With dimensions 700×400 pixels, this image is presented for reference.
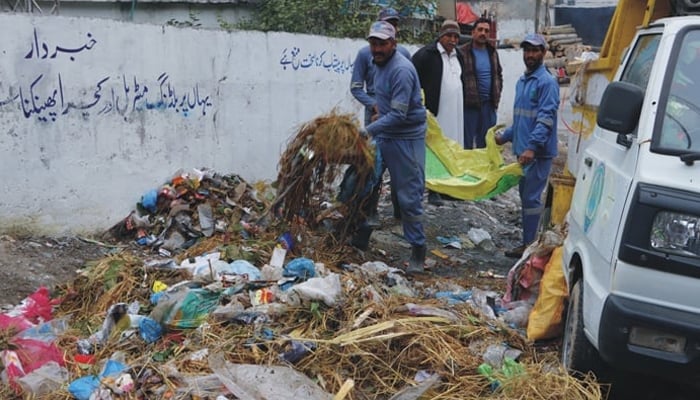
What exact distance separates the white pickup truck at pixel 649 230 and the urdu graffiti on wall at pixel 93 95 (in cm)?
459

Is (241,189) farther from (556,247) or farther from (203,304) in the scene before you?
(556,247)

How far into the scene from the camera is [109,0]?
11.5 metres

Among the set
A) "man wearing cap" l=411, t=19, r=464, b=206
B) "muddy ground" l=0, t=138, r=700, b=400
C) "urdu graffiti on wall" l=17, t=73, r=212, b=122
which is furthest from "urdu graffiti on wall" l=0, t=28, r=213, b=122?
"man wearing cap" l=411, t=19, r=464, b=206

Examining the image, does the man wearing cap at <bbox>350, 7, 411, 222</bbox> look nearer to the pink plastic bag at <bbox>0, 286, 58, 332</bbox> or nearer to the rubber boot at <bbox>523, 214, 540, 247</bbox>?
the rubber boot at <bbox>523, 214, 540, 247</bbox>

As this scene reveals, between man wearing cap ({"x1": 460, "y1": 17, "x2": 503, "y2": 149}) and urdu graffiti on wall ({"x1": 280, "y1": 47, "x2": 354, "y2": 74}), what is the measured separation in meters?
1.54

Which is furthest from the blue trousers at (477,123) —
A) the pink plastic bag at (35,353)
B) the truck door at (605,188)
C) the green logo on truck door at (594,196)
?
the pink plastic bag at (35,353)

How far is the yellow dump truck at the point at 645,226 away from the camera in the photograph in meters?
3.06

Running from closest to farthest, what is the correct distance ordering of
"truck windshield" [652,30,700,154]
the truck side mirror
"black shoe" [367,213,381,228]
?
1. "truck windshield" [652,30,700,154]
2. the truck side mirror
3. "black shoe" [367,213,381,228]

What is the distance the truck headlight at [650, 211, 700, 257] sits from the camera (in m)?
3.04

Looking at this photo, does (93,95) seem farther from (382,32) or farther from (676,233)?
(676,233)

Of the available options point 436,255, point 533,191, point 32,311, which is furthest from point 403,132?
point 32,311

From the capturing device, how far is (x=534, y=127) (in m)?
6.60

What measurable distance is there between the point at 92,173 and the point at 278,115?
7.96 feet

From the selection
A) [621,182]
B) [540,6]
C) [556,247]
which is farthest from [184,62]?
[540,6]
